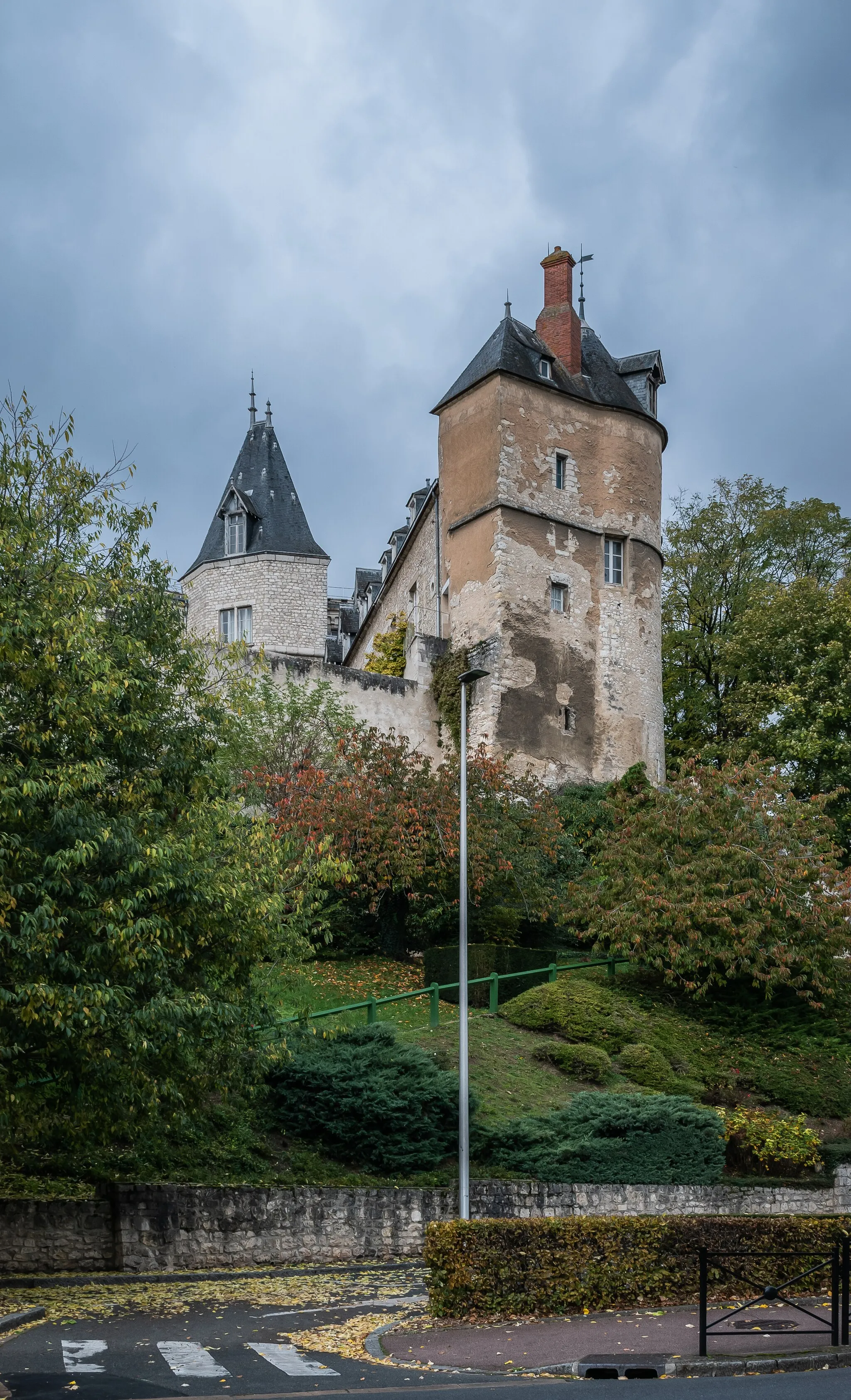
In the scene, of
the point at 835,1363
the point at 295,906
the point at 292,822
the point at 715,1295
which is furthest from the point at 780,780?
the point at 835,1363

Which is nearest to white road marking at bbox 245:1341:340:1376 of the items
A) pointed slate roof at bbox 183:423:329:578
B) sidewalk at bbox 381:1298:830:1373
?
sidewalk at bbox 381:1298:830:1373

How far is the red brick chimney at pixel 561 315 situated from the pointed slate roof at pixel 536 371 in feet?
1.17

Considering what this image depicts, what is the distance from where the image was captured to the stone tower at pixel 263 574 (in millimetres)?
48844

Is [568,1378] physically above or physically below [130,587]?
below

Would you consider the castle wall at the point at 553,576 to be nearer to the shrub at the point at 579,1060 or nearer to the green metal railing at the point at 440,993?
the green metal railing at the point at 440,993

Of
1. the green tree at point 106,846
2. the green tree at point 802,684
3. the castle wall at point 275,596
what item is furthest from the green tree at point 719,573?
the green tree at point 106,846

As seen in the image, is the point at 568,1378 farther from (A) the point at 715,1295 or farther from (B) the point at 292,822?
(B) the point at 292,822

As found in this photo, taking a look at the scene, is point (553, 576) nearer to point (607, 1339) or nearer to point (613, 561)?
point (613, 561)

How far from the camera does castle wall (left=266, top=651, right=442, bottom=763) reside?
38938 millimetres

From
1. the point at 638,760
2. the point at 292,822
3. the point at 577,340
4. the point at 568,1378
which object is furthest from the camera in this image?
the point at 577,340

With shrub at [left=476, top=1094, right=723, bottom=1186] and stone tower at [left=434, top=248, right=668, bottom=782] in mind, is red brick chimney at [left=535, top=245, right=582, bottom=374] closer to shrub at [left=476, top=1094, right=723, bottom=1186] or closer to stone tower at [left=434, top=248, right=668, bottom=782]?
stone tower at [left=434, top=248, right=668, bottom=782]

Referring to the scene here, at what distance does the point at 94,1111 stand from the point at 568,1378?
654 cm

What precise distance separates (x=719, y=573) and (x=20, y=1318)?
40503mm

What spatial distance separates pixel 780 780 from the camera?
31281 mm
